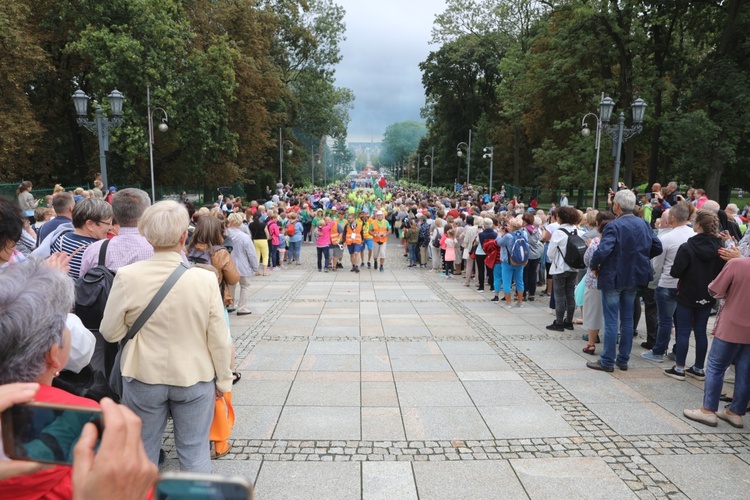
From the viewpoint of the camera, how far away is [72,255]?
400cm

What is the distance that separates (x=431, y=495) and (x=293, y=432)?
1.46 m

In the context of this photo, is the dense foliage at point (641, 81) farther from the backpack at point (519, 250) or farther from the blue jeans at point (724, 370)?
the blue jeans at point (724, 370)

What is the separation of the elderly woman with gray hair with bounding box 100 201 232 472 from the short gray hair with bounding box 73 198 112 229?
4.65 feet

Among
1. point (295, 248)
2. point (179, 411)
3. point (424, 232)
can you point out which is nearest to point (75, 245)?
point (179, 411)

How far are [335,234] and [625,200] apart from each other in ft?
33.0

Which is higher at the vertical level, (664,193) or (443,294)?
(664,193)

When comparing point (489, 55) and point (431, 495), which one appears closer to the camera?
point (431, 495)

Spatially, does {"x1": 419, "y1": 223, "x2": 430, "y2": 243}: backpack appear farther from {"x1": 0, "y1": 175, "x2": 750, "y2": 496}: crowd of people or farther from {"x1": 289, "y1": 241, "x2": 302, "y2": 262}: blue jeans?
{"x1": 0, "y1": 175, "x2": 750, "y2": 496}: crowd of people

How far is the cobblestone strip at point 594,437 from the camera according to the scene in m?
3.71

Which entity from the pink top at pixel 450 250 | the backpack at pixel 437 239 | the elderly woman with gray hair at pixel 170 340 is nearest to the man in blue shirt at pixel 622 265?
the elderly woman with gray hair at pixel 170 340

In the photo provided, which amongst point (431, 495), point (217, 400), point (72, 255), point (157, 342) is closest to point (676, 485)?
point (431, 495)

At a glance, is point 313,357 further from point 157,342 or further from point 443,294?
point 443,294

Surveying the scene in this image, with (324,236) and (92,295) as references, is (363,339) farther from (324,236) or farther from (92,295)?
(324,236)

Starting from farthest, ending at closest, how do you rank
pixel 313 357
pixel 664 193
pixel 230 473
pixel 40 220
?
pixel 664 193 → pixel 40 220 → pixel 313 357 → pixel 230 473
